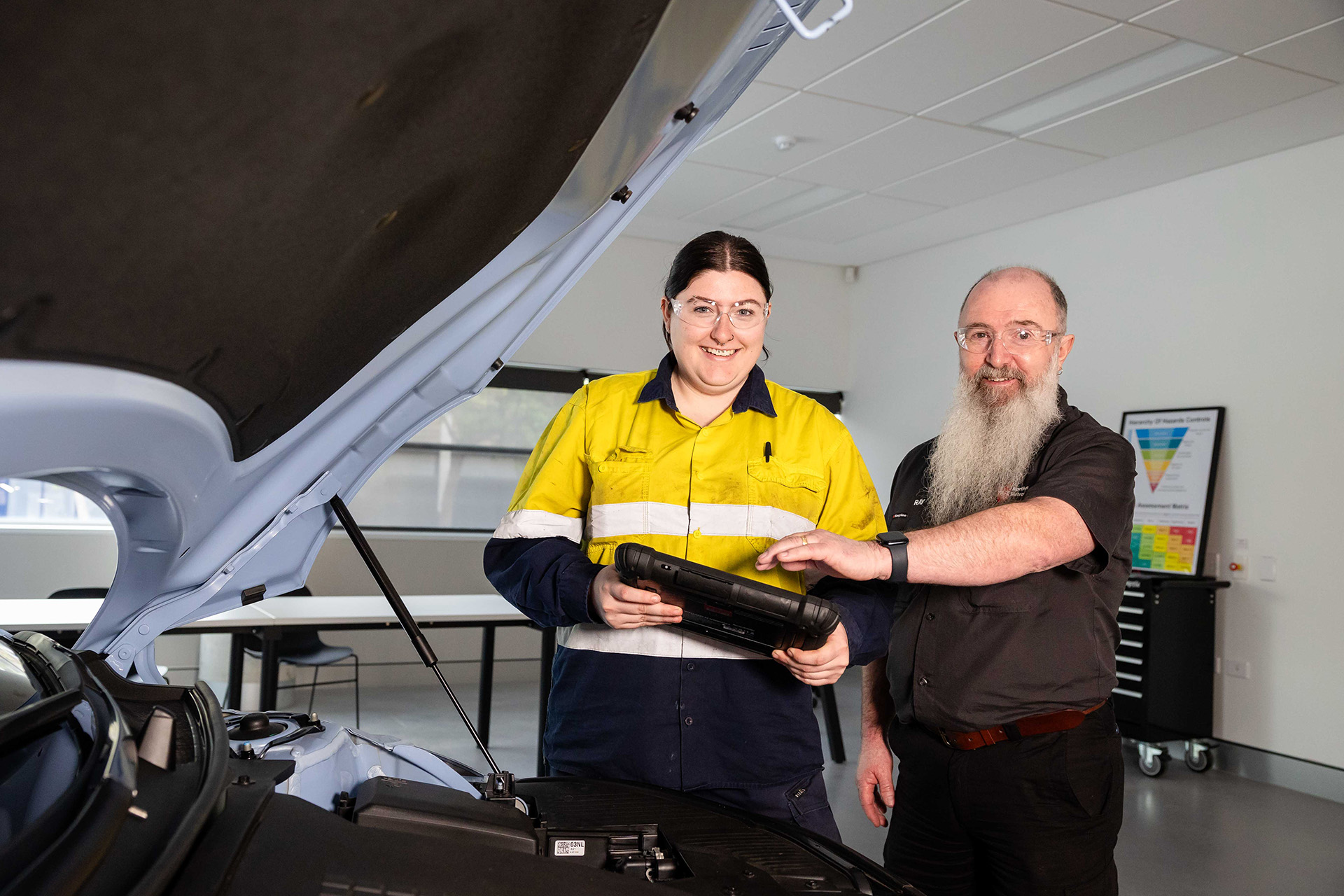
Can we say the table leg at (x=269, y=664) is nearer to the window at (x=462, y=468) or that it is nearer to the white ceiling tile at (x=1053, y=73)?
the window at (x=462, y=468)

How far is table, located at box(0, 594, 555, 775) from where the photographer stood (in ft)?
12.2

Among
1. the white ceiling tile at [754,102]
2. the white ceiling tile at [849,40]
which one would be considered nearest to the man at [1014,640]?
the white ceiling tile at [849,40]

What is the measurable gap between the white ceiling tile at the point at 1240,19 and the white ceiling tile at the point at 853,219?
236 centimetres

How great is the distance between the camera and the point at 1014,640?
172 centimetres

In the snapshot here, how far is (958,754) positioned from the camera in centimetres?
175

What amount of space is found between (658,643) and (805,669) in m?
0.23

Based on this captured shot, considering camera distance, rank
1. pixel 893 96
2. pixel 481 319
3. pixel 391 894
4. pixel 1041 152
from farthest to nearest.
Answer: pixel 1041 152, pixel 893 96, pixel 481 319, pixel 391 894

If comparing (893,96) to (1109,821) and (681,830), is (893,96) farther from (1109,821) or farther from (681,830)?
(681,830)

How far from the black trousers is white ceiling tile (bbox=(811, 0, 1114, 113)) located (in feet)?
9.23

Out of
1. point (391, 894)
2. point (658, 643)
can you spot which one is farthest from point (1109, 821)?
point (391, 894)

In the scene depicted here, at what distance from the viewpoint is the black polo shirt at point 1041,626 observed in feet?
5.58

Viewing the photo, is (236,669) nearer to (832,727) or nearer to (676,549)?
(832,727)

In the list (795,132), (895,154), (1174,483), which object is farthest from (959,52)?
(1174,483)

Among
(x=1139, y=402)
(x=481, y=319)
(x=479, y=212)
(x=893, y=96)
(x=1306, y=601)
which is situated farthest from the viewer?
(x=1139, y=402)
